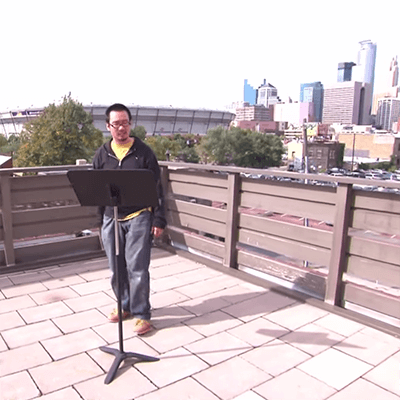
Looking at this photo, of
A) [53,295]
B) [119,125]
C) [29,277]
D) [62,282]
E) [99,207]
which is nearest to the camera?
[119,125]

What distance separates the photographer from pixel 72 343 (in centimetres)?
292

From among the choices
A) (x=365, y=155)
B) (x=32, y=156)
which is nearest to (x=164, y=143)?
(x=32, y=156)

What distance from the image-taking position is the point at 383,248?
312 cm

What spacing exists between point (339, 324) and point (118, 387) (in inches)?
76.4

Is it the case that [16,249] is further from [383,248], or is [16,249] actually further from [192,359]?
[383,248]

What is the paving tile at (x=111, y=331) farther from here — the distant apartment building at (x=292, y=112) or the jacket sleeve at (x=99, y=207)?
the distant apartment building at (x=292, y=112)

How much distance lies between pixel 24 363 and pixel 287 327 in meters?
2.05

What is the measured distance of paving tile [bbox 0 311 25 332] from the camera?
317 cm

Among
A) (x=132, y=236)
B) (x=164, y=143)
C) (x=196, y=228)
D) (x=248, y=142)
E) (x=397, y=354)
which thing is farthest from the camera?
(x=248, y=142)

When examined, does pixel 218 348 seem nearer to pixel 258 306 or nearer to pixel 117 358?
pixel 117 358

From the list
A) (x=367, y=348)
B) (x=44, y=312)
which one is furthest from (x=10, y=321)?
(x=367, y=348)

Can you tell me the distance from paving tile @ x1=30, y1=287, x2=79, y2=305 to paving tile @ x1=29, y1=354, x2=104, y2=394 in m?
1.13

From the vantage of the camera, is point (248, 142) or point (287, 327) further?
point (248, 142)

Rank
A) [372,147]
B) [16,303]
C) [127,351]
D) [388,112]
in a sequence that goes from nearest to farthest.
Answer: [127,351] < [16,303] < [372,147] < [388,112]
